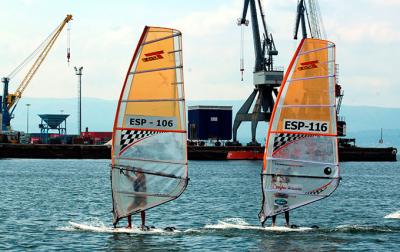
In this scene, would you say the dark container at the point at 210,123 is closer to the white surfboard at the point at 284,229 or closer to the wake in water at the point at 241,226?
the wake in water at the point at 241,226

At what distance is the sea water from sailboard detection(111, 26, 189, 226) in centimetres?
243

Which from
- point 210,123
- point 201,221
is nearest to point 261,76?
point 210,123

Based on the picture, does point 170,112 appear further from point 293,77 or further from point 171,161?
point 293,77

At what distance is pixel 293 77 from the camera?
116 ft

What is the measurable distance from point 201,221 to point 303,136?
42.3 feet

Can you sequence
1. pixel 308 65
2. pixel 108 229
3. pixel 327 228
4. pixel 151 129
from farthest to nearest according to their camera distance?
pixel 327 228, pixel 108 229, pixel 308 65, pixel 151 129

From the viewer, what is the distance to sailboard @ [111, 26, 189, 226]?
34125mm

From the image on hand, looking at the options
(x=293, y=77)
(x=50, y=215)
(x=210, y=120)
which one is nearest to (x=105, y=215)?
(x=50, y=215)

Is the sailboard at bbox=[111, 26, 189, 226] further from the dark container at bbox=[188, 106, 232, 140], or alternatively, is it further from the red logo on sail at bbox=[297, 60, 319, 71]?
the dark container at bbox=[188, 106, 232, 140]

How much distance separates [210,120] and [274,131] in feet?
469

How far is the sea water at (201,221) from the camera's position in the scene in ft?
117

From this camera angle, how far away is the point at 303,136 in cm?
3597

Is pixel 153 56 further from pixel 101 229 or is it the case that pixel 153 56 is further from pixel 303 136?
pixel 101 229

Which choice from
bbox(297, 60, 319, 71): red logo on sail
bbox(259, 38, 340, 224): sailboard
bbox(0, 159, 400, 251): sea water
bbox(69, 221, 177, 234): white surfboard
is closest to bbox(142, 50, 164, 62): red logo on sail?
bbox(259, 38, 340, 224): sailboard
